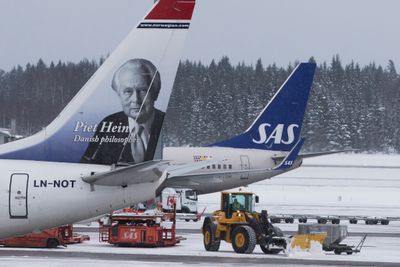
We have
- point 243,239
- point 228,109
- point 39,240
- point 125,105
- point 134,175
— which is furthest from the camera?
point 228,109

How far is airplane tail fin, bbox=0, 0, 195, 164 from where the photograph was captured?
23406 millimetres

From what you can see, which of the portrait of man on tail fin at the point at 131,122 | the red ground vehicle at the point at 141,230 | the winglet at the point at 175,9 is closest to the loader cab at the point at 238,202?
the red ground vehicle at the point at 141,230

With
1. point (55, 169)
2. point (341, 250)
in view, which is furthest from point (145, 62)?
point (341, 250)

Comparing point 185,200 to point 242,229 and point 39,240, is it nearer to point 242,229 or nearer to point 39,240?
point 39,240

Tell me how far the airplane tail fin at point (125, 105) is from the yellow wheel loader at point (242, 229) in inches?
692

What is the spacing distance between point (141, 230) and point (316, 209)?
27902mm

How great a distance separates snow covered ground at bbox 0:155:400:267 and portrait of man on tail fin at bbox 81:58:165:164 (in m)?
10.4

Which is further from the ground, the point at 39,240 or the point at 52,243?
the point at 39,240

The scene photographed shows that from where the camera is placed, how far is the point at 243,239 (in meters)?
41.0

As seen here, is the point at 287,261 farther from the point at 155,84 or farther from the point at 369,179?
the point at 369,179

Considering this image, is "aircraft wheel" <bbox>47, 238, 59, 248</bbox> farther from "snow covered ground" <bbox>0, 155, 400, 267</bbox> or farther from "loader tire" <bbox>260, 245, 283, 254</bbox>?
"loader tire" <bbox>260, 245, 283, 254</bbox>

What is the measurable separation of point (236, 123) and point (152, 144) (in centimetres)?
15118

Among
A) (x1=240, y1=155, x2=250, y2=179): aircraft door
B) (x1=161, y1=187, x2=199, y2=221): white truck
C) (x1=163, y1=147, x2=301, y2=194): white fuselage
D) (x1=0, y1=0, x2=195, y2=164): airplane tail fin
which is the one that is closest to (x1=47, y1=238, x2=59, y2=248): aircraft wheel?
(x1=0, y1=0, x2=195, y2=164): airplane tail fin

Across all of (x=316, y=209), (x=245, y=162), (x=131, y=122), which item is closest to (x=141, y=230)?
(x=131, y=122)
